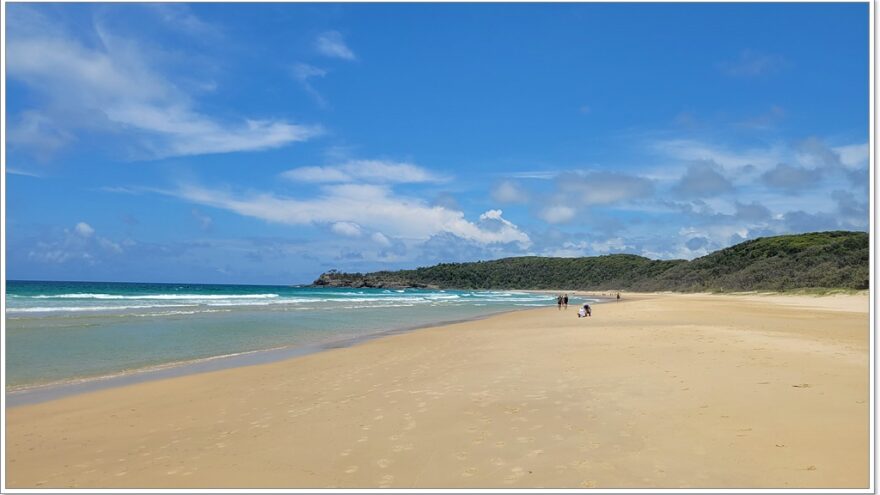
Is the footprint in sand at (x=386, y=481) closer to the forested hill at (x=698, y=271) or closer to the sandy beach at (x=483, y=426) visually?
the sandy beach at (x=483, y=426)

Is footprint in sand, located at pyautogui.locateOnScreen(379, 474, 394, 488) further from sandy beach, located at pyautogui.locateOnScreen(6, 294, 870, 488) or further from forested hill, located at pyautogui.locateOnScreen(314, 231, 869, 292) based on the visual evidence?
forested hill, located at pyautogui.locateOnScreen(314, 231, 869, 292)

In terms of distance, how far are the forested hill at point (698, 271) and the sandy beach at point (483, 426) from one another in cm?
4670

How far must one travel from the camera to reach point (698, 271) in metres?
99.0

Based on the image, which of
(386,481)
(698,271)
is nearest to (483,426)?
(386,481)

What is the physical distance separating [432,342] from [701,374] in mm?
10125

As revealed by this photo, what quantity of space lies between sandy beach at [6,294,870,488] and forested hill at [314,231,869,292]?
46.7 metres

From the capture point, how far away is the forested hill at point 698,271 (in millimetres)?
62250

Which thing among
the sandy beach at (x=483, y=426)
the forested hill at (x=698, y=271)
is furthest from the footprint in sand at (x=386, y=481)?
the forested hill at (x=698, y=271)

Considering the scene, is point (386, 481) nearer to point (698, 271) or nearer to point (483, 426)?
point (483, 426)

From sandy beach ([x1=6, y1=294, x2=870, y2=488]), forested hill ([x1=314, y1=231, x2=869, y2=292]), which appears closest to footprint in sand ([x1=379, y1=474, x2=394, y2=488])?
sandy beach ([x1=6, y1=294, x2=870, y2=488])

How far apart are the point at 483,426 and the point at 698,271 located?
102 m

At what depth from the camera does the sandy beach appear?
5.39 meters

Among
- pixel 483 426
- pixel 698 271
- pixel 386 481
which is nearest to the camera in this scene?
pixel 386 481

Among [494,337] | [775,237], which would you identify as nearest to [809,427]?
[494,337]
